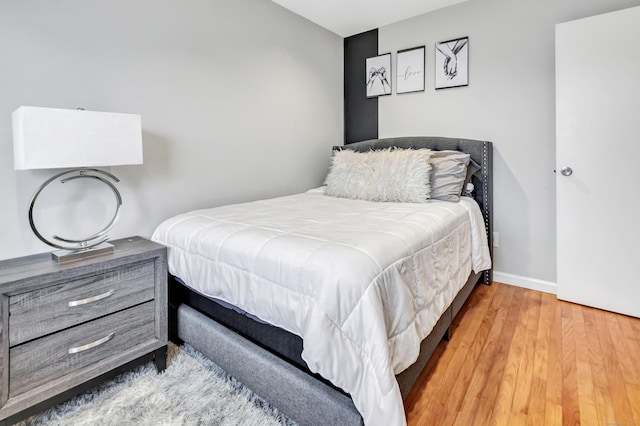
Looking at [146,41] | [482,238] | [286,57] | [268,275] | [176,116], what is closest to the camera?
[268,275]

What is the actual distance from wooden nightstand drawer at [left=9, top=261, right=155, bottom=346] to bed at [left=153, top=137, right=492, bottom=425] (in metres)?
0.20

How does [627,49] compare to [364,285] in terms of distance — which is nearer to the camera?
[364,285]

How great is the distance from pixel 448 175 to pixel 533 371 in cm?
135

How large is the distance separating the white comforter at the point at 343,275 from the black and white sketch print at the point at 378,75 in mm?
1815

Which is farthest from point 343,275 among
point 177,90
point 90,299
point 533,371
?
point 177,90

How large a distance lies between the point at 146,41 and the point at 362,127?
224 cm

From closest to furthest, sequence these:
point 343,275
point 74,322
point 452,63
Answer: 1. point 343,275
2. point 74,322
3. point 452,63

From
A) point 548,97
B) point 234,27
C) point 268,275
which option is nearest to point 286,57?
point 234,27

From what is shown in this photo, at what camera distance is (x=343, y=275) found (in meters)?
Answer: 1.05

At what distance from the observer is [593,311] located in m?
2.25

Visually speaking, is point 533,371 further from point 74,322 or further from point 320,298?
point 74,322

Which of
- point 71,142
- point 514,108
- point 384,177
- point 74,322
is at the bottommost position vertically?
point 74,322

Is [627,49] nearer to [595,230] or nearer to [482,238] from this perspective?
[595,230]

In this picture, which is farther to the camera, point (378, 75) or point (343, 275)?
point (378, 75)
